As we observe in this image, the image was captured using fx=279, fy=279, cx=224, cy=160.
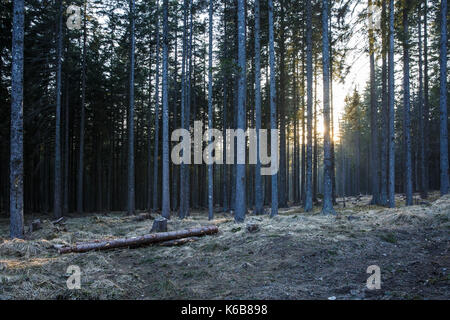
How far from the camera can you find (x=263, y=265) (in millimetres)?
6629

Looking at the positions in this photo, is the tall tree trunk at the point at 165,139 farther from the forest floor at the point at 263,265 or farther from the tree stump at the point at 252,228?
the tree stump at the point at 252,228

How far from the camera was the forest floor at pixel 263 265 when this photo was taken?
16.4 feet

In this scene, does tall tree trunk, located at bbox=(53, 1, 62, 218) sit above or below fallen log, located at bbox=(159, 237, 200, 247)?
above

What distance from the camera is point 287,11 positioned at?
19422 mm

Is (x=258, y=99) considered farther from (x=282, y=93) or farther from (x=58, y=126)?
(x=58, y=126)

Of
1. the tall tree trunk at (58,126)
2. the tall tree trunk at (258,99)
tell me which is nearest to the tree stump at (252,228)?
the tall tree trunk at (258,99)

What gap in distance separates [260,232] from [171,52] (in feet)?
65.3

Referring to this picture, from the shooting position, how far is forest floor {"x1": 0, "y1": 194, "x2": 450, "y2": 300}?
197 inches

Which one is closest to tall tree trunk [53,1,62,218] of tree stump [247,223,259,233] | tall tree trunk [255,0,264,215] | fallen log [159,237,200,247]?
fallen log [159,237,200,247]

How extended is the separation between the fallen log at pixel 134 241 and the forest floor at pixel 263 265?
233 mm

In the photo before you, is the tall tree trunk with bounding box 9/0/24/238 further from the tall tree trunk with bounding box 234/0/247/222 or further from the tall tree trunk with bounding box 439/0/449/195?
the tall tree trunk with bounding box 439/0/449/195

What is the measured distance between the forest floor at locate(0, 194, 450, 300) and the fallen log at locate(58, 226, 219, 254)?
23 centimetres

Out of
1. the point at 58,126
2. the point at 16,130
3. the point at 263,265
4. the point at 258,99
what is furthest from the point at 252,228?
the point at 58,126
